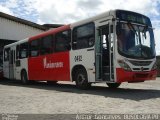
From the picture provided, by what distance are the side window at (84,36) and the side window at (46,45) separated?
2.37 m

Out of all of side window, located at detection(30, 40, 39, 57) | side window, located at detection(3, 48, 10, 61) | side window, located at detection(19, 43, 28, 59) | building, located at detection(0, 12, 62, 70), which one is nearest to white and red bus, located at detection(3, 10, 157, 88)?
side window, located at detection(30, 40, 39, 57)

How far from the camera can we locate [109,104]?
30.9ft

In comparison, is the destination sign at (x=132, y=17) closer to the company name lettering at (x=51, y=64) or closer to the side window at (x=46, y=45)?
the company name lettering at (x=51, y=64)

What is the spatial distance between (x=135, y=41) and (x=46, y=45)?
6.19 metres

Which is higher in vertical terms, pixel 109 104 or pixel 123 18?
pixel 123 18

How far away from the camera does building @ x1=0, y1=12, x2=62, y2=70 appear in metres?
28.8

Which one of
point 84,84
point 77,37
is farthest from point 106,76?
point 77,37

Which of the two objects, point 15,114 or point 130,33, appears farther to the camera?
point 130,33

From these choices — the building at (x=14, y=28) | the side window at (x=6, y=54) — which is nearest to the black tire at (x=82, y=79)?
the side window at (x=6, y=54)

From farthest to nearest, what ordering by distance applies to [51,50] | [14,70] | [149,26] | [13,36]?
[13,36]
[14,70]
[51,50]
[149,26]

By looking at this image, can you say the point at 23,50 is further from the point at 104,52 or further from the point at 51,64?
the point at 104,52

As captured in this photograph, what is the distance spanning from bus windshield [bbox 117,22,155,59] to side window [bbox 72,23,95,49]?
151 cm

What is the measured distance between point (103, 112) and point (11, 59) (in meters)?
16.0

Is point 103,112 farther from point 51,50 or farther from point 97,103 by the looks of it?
point 51,50
